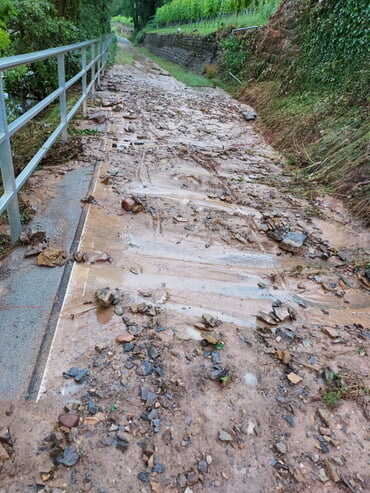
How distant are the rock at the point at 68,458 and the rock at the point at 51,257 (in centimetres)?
121

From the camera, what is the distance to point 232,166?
4965 millimetres

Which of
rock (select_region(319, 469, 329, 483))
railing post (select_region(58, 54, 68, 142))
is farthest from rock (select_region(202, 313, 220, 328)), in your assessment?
railing post (select_region(58, 54, 68, 142))

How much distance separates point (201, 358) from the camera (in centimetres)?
190

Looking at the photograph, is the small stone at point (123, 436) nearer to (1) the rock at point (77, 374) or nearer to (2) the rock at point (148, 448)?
(2) the rock at point (148, 448)

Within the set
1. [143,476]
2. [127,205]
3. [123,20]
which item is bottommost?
[143,476]

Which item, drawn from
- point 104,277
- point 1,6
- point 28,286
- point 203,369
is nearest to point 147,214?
point 104,277

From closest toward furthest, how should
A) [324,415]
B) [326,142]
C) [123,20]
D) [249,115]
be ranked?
[324,415]
[326,142]
[249,115]
[123,20]

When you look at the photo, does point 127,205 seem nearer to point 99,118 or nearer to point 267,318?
point 267,318

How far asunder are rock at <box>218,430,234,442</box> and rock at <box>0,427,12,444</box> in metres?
0.86

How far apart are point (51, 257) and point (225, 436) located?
1550mm

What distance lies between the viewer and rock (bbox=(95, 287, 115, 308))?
212cm

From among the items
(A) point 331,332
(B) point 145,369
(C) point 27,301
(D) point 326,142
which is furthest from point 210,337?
(D) point 326,142

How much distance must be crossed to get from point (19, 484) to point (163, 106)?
7.86 meters

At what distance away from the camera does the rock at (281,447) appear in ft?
5.02
